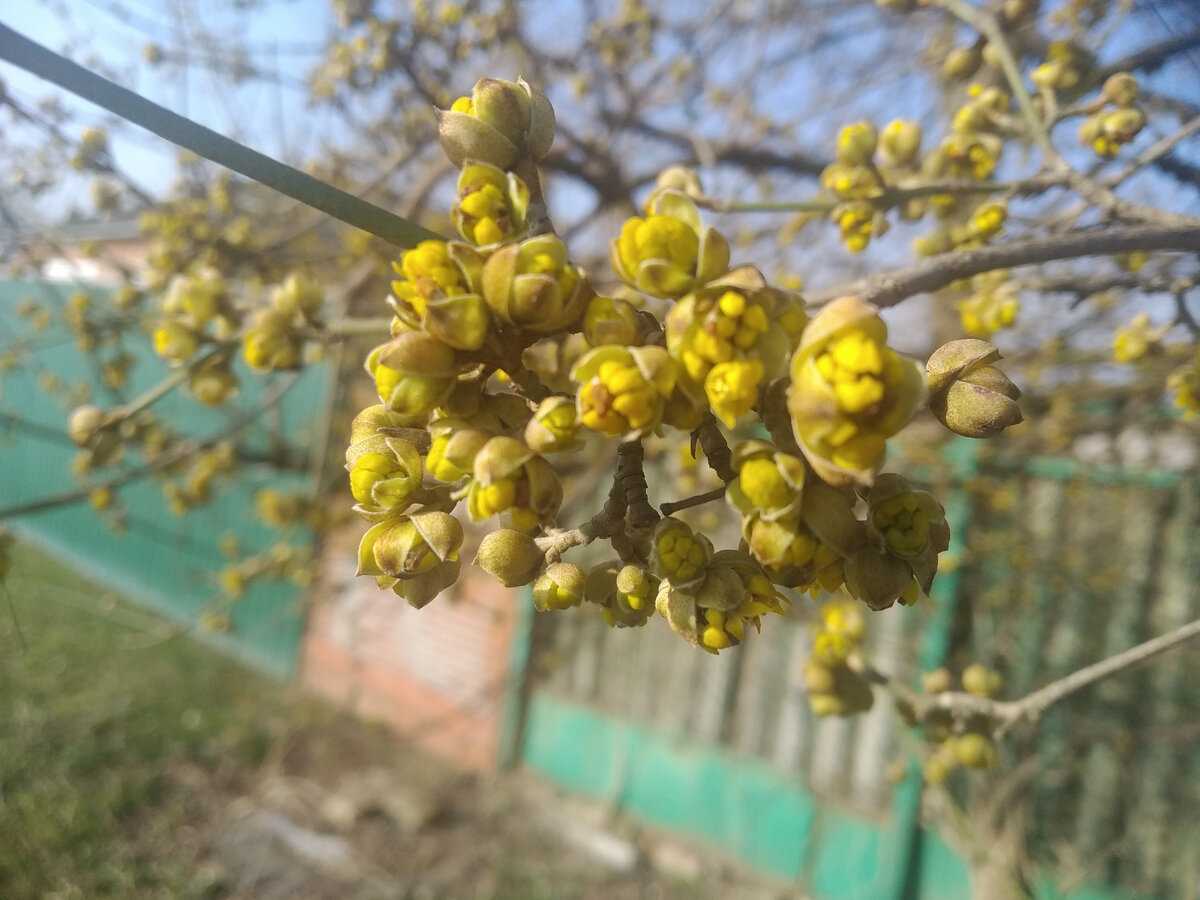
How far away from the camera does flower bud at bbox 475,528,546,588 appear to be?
76 centimetres

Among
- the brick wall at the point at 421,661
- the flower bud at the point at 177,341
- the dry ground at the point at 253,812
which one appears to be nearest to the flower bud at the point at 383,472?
the flower bud at the point at 177,341

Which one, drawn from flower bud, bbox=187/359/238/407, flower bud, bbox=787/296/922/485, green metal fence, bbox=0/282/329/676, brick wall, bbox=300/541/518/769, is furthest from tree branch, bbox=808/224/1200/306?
green metal fence, bbox=0/282/329/676

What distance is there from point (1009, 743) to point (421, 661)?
4339mm

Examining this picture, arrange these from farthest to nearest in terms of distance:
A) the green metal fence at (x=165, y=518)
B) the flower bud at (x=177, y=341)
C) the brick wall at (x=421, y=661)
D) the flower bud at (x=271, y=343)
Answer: the green metal fence at (x=165, y=518) < the brick wall at (x=421, y=661) < the flower bud at (x=177, y=341) < the flower bud at (x=271, y=343)

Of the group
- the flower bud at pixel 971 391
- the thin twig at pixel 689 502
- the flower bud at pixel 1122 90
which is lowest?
the thin twig at pixel 689 502

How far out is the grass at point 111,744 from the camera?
416 cm

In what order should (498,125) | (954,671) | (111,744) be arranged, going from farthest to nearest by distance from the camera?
(111,744), (954,671), (498,125)

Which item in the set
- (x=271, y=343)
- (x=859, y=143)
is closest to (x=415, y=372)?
(x=271, y=343)

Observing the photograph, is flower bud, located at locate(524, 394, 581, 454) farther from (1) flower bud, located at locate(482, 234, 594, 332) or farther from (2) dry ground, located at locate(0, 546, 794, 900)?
(2) dry ground, located at locate(0, 546, 794, 900)

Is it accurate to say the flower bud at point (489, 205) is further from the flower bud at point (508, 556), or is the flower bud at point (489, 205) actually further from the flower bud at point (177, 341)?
the flower bud at point (177, 341)

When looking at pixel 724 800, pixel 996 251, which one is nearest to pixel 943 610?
pixel 724 800

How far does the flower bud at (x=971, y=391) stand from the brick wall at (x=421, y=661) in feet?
15.6

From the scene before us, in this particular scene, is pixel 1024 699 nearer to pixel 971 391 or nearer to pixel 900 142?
pixel 971 391

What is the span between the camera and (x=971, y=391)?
2.56ft
